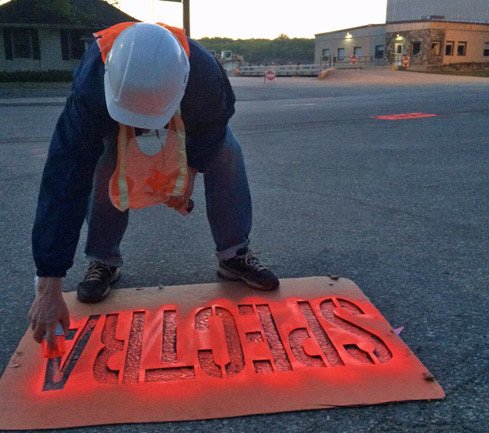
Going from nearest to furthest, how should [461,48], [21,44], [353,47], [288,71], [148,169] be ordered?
1. [148,169]
2. [21,44]
3. [288,71]
4. [461,48]
5. [353,47]

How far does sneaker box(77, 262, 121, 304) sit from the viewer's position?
2383mm

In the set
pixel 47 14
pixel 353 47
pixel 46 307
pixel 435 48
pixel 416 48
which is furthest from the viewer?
pixel 353 47

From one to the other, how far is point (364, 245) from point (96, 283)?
4.97 feet

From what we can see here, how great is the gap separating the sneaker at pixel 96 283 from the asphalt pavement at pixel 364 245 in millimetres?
184

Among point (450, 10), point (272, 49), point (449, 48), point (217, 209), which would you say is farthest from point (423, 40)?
point (272, 49)

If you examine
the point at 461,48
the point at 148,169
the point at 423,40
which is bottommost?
the point at 148,169

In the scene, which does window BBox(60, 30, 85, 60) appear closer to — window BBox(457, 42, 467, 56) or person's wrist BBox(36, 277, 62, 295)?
person's wrist BBox(36, 277, 62, 295)

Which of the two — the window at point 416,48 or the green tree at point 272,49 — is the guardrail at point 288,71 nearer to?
the window at point 416,48

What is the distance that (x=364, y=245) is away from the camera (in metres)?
3.07

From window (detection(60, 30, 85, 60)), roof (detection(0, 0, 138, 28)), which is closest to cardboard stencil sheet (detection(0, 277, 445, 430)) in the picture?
roof (detection(0, 0, 138, 28))

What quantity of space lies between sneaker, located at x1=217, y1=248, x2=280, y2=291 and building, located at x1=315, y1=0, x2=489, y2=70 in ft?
149

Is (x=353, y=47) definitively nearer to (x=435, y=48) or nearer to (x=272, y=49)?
(x=435, y=48)

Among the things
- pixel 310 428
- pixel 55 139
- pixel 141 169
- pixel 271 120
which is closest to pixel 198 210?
pixel 141 169

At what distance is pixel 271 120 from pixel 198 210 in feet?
20.6
